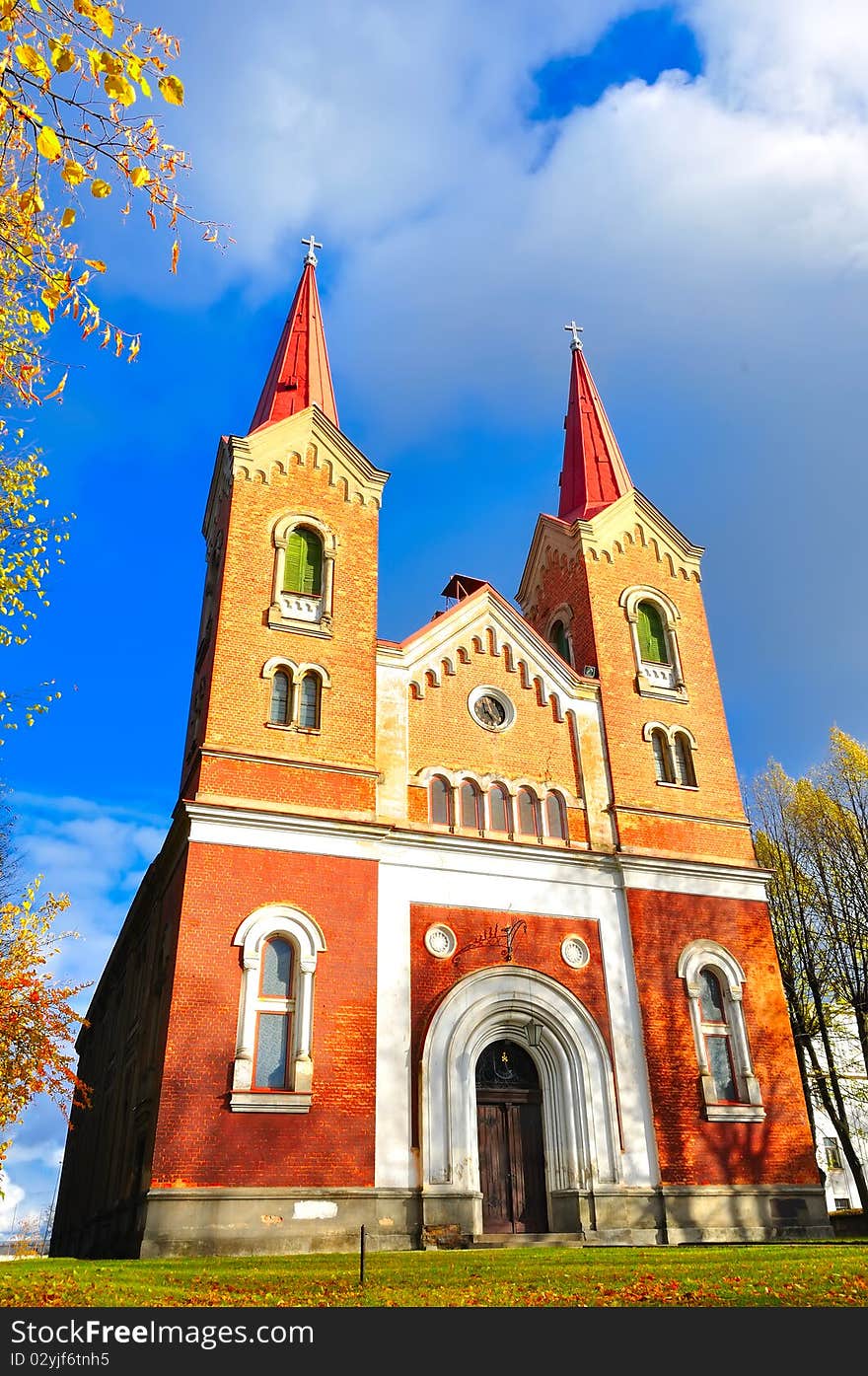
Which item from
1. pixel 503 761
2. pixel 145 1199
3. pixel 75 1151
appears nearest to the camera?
pixel 145 1199

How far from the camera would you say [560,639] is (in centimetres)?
2634

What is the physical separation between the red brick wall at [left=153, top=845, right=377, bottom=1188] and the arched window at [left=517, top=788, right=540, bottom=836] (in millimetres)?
4030

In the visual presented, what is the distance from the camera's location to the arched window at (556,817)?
21484 millimetres

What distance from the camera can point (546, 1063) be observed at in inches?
763

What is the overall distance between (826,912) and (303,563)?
1852 cm

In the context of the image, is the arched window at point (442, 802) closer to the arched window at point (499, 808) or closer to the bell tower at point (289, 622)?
the arched window at point (499, 808)

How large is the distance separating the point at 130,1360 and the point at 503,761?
16.2 metres

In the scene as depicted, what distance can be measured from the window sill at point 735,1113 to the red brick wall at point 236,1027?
285 inches

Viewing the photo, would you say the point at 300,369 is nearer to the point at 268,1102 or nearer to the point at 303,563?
the point at 303,563

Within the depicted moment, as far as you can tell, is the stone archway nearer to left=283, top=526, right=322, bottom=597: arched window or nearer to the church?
the church

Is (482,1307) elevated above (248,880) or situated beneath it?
situated beneath

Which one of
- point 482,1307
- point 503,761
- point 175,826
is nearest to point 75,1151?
point 175,826

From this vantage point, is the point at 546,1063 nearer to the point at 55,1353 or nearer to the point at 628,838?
the point at 628,838

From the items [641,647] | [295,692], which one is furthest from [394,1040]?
[641,647]
